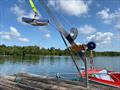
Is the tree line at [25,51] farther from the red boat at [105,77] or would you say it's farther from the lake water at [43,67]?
the red boat at [105,77]

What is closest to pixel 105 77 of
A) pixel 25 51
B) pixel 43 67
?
pixel 43 67

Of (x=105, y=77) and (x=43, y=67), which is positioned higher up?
(x=43, y=67)

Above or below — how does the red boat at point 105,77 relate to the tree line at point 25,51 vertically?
below

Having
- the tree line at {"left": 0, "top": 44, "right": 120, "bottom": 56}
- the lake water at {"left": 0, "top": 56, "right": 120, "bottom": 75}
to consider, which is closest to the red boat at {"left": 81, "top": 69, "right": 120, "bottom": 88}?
the lake water at {"left": 0, "top": 56, "right": 120, "bottom": 75}

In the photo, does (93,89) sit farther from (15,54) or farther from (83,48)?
(15,54)

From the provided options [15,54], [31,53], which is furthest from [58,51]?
[15,54]

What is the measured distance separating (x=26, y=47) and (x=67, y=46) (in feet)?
392

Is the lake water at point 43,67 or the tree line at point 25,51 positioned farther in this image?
the tree line at point 25,51

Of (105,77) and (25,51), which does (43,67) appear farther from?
(25,51)

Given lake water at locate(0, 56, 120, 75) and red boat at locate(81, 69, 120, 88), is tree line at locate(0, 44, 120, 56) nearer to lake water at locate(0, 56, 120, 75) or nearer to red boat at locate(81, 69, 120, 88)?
lake water at locate(0, 56, 120, 75)

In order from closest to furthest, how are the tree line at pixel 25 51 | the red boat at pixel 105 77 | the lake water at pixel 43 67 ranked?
the red boat at pixel 105 77
the lake water at pixel 43 67
the tree line at pixel 25 51

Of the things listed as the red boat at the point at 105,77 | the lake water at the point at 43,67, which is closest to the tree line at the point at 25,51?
the lake water at the point at 43,67

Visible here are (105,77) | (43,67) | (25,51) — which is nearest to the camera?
(105,77)

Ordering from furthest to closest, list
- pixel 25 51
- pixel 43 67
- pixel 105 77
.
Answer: pixel 25 51 → pixel 43 67 → pixel 105 77
